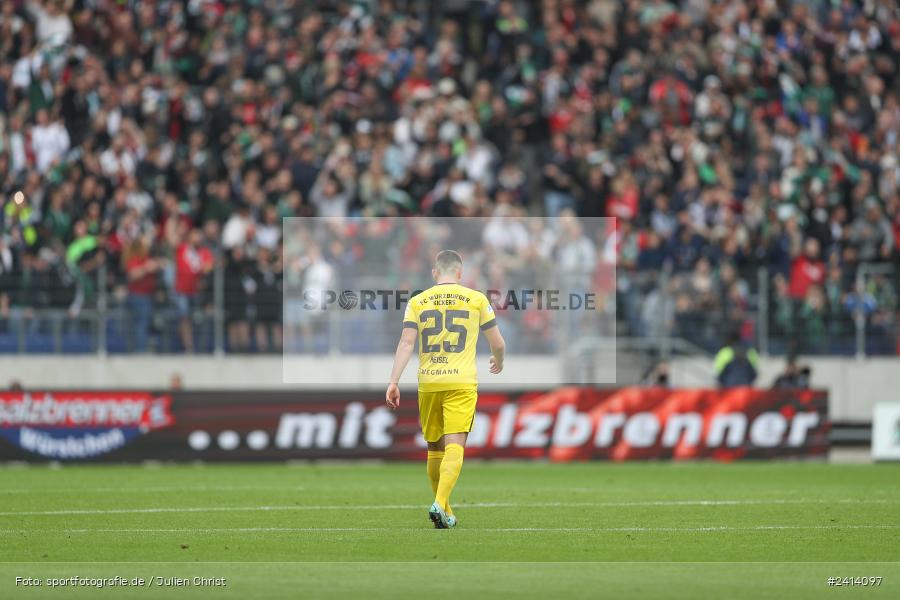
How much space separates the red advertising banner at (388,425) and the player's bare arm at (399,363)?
10.5 m

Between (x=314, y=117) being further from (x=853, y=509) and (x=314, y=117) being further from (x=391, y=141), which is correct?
(x=853, y=509)

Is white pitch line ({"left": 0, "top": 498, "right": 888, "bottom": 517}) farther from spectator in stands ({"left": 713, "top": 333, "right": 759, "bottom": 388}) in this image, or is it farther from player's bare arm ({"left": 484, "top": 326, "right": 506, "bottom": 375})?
spectator in stands ({"left": 713, "top": 333, "right": 759, "bottom": 388})

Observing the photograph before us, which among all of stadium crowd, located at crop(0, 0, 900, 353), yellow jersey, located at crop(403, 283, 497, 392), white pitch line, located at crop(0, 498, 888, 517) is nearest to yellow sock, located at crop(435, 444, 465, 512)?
yellow jersey, located at crop(403, 283, 497, 392)

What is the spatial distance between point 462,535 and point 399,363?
1.48m

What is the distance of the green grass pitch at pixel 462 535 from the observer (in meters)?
10.2

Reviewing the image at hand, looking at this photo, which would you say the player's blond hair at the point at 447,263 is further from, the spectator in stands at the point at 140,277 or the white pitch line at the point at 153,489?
the spectator in stands at the point at 140,277

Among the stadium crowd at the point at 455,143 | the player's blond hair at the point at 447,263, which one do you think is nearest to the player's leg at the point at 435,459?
the player's blond hair at the point at 447,263

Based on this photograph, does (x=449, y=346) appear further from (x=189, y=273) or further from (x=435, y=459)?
(x=189, y=273)

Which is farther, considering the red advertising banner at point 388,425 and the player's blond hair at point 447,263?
the red advertising banner at point 388,425

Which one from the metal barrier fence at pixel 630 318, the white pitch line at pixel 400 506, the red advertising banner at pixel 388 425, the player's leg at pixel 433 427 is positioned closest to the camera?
the player's leg at pixel 433 427

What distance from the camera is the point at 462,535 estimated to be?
13.1m

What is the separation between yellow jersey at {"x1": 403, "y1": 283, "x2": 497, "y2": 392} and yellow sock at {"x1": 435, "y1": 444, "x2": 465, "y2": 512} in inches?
21.0

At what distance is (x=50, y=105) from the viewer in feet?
89.6

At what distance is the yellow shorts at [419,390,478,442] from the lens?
533 inches
